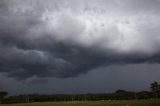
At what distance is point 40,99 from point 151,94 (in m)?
51.4

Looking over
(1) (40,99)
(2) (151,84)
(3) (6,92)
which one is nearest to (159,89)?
(2) (151,84)

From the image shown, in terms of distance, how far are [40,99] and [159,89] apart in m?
54.9

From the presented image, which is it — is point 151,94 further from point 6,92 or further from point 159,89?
point 6,92

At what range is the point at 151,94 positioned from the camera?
454 feet

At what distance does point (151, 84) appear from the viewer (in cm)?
13875

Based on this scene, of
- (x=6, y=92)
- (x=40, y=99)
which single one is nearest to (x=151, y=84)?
(x=40, y=99)

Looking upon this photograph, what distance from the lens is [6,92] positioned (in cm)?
15962

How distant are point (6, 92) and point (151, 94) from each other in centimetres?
7510

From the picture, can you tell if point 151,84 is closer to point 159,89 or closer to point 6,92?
point 159,89

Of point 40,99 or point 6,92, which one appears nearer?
point 40,99

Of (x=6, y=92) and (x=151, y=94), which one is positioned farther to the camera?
(x=6, y=92)

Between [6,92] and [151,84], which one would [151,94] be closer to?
[151,84]

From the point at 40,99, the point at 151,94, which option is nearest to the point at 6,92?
the point at 40,99

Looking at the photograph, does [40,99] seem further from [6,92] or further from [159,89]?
[159,89]
